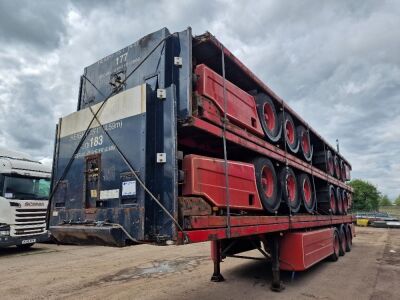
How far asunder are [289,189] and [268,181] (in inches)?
44.7

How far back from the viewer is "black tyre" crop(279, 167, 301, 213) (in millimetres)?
5465

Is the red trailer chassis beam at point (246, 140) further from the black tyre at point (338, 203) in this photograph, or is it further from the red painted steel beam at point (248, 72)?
the black tyre at point (338, 203)

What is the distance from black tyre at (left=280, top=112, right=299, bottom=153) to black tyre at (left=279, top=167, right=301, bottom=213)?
563 mm

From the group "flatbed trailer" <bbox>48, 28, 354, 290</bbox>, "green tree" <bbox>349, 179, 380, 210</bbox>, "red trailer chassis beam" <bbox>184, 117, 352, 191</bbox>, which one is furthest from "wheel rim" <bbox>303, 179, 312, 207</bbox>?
"green tree" <bbox>349, 179, 380, 210</bbox>

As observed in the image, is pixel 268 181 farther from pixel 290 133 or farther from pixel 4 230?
pixel 4 230

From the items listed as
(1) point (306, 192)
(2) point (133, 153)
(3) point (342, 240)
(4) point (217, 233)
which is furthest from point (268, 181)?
(3) point (342, 240)

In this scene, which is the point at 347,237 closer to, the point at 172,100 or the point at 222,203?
the point at 222,203

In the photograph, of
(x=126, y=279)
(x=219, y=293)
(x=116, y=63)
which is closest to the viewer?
(x=116, y=63)

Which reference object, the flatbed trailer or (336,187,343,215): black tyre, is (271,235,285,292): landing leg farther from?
(336,187,343,215): black tyre

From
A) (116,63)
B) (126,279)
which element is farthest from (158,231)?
(126,279)

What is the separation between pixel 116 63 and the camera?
3.99 metres

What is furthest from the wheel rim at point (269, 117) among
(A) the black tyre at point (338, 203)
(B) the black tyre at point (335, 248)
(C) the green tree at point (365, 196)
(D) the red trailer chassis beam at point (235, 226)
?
(C) the green tree at point (365, 196)

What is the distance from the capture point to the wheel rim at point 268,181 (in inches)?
198

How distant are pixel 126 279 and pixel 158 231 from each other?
145 inches
